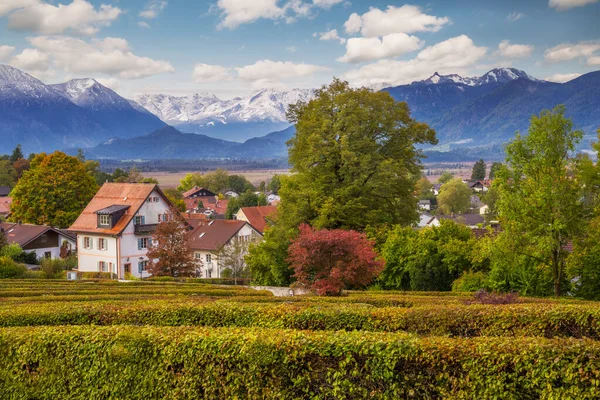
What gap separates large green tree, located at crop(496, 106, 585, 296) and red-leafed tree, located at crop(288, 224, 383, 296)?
270 inches

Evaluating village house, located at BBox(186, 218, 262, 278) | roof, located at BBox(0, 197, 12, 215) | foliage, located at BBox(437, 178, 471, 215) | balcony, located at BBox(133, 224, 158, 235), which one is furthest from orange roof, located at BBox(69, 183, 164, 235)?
foliage, located at BBox(437, 178, 471, 215)

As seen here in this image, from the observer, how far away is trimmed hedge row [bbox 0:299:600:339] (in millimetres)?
12602

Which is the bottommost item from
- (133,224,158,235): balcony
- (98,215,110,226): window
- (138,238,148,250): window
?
(138,238,148,250): window

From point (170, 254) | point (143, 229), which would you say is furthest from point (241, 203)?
point (170, 254)

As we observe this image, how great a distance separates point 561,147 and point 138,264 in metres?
41.3

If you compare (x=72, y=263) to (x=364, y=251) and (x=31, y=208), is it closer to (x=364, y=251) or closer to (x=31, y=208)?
(x=31, y=208)

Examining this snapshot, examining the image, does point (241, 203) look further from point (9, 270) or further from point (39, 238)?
point (9, 270)

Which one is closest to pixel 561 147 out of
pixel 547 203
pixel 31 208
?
pixel 547 203

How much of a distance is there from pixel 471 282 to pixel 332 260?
957cm

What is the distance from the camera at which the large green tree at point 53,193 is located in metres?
67.4

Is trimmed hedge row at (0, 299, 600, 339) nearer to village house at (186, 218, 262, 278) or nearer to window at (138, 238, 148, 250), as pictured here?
window at (138, 238, 148, 250)

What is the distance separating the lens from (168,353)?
11.4 metres

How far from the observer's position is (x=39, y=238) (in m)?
63.2

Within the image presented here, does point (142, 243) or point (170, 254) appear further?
point (142, 243)
